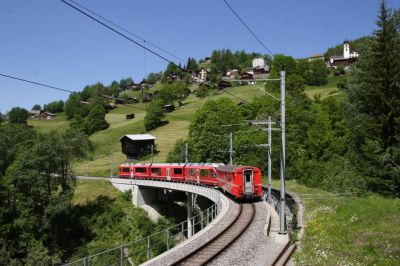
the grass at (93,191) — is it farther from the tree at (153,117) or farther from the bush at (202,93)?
the bush at (202,93)

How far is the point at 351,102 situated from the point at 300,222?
874 inches

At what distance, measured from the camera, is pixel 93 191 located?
66438mm

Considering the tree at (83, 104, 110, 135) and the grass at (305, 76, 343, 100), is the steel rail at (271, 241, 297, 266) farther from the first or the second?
the tree at (83, 104, 110, 135)

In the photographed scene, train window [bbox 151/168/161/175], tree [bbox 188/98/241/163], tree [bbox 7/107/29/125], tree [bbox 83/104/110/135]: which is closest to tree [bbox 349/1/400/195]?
tree [bbox 188/98/241/163]

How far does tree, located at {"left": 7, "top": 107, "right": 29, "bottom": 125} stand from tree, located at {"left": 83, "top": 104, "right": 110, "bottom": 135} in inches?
1206

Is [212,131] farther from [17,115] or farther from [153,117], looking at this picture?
[17,115]

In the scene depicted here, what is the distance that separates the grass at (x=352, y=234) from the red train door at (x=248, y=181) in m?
5.55

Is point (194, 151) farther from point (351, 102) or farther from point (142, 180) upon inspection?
point (351, 102)

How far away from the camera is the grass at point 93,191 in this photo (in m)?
63.8

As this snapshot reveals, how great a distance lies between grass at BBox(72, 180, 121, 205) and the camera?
63750mm

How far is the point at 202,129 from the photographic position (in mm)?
69062

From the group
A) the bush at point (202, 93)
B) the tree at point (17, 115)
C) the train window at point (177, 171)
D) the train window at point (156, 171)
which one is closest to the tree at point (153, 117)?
the bush at point (202, 93)

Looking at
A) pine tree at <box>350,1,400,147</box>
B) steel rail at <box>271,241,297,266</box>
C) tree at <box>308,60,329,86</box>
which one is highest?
tree at <box>308,60,329,86</box>

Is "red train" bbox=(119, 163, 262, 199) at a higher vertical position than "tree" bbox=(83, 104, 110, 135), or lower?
lower
